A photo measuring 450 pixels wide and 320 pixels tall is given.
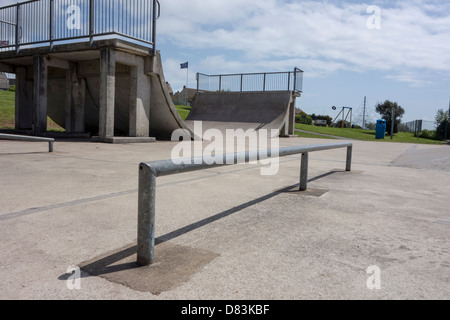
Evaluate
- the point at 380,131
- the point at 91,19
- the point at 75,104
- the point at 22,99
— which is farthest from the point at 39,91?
the point at 380,131

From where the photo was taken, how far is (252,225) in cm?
302

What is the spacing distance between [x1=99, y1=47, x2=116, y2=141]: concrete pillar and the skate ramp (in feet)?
32.0

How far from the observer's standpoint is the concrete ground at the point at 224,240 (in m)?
1.85

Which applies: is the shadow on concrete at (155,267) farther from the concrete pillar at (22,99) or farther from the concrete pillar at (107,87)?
the concrete pillar at (22,99)

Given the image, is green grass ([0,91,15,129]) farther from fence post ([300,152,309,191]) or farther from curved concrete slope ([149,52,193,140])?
fence post ([300,152,309,191])

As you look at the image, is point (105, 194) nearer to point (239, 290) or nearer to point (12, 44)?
point (239, 290)

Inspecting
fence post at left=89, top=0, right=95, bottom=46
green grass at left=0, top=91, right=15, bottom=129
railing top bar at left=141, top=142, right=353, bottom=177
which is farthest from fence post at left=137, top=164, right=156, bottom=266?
green grass at left=0, top=91, right=15, bottom=129

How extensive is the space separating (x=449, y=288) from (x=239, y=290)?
45.9 inches

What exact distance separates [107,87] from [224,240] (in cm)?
953

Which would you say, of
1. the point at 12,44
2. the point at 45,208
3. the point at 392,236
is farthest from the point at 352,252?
the point at 12,44

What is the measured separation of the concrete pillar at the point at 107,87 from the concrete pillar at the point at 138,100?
105 centimetres

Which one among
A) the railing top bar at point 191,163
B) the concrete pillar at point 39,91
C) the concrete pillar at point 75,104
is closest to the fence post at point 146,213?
the railing top bar at point 191,163

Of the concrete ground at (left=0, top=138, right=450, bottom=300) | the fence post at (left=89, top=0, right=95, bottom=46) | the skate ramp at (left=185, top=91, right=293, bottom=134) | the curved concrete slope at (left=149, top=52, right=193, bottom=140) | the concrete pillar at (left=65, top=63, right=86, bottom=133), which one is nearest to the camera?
the concrete ground at (left=0, top=138, right=450, bottom=300)

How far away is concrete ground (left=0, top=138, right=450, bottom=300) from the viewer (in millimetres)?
1852
